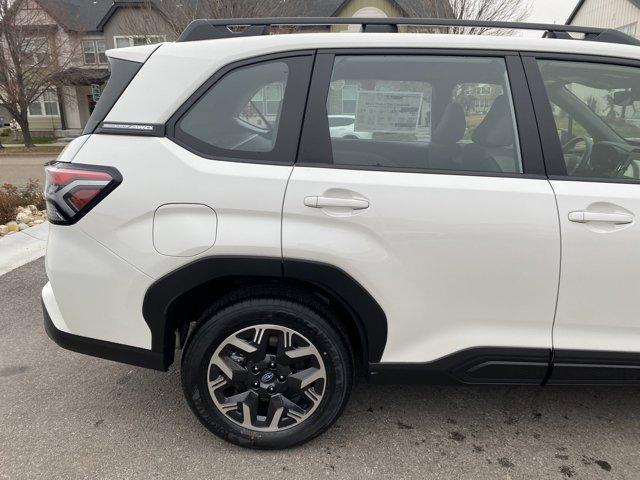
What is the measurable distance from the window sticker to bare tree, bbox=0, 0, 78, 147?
21334 mm

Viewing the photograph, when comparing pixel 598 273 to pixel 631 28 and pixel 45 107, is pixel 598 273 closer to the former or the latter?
pixel 631 28

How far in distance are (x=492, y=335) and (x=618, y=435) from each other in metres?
0.96

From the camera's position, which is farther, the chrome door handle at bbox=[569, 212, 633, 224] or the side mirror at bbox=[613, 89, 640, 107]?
the side mirror at bbox=[613, 89, 640, 107]

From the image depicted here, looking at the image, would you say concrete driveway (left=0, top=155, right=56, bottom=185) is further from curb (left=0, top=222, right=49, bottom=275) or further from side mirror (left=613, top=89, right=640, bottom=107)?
side mirror (left=613, top=89, right=640, bottom=107)

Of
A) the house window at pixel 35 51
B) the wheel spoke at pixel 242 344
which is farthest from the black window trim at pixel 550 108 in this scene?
the house window at pixel 35 51

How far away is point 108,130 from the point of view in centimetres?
215

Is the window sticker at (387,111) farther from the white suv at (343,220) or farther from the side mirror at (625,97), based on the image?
the side mirror at (625,97)

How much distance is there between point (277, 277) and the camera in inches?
82.7

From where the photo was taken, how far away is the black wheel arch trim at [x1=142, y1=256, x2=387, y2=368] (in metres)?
2.05

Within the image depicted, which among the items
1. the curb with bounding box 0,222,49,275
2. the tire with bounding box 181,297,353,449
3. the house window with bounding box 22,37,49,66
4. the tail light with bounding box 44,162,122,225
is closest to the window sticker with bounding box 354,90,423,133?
the tire with bounding box 181,297,353,449

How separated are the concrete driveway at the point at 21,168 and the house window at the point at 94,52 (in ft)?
36.8

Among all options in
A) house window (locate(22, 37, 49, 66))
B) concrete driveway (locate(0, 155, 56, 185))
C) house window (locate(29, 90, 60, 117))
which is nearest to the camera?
concrete driveway (locate(0, 155, 56, 185))

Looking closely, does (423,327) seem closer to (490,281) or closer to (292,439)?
(490,281)

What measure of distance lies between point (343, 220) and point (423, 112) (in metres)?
0.64
